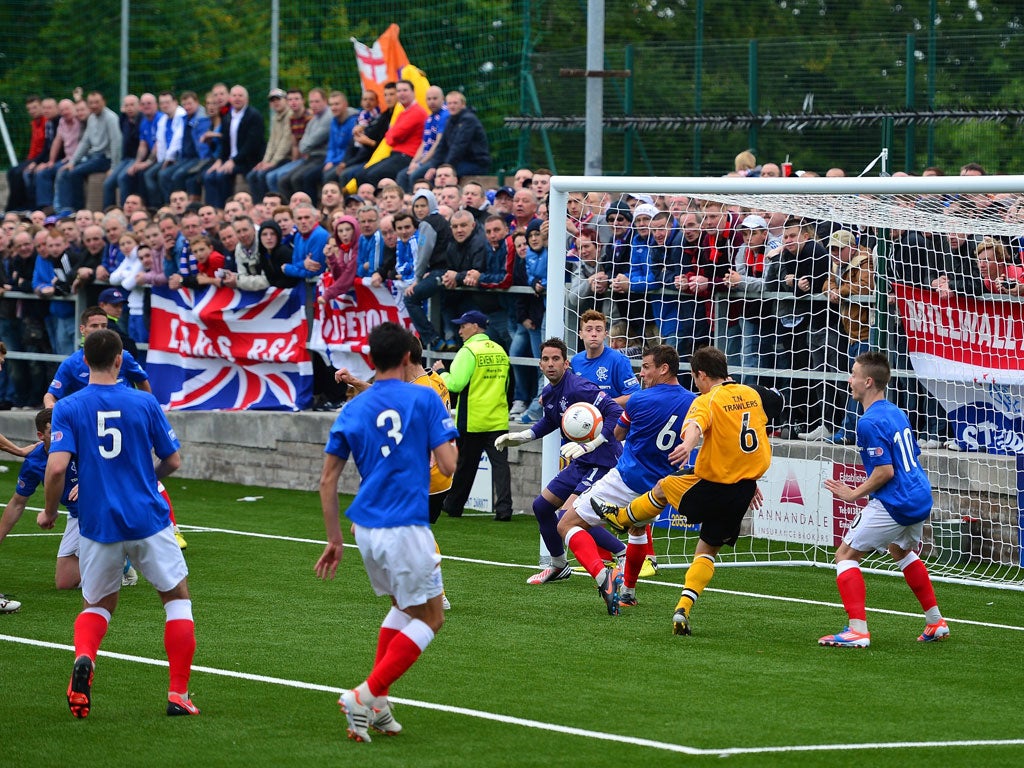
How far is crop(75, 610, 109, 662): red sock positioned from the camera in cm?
718

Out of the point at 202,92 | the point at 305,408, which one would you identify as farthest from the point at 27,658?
the point at 202,92

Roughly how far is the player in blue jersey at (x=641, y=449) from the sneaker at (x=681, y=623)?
2.92 ft

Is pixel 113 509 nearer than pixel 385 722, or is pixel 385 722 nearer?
pixel 385 722

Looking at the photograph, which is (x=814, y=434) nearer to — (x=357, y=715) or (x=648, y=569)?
(x=648, y=569)

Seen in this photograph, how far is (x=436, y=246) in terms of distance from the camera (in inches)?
614

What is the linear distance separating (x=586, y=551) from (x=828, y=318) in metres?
4.13

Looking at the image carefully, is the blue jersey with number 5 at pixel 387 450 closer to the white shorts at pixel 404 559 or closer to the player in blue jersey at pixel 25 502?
the white shorts at pixel 404 559

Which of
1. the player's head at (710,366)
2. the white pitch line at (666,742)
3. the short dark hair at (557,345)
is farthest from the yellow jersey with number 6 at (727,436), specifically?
the white pitch line at (666,742)

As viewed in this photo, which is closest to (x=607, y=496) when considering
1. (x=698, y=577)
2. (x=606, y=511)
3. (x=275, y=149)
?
(x=606, y=511)

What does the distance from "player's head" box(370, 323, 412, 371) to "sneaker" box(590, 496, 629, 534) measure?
3.81 meters

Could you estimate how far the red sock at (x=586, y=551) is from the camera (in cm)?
1018

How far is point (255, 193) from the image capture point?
69.5 feet

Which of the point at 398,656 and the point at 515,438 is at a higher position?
the point at 515,438

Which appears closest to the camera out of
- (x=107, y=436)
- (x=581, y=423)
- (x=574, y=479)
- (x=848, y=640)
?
(x=107, y=436)
